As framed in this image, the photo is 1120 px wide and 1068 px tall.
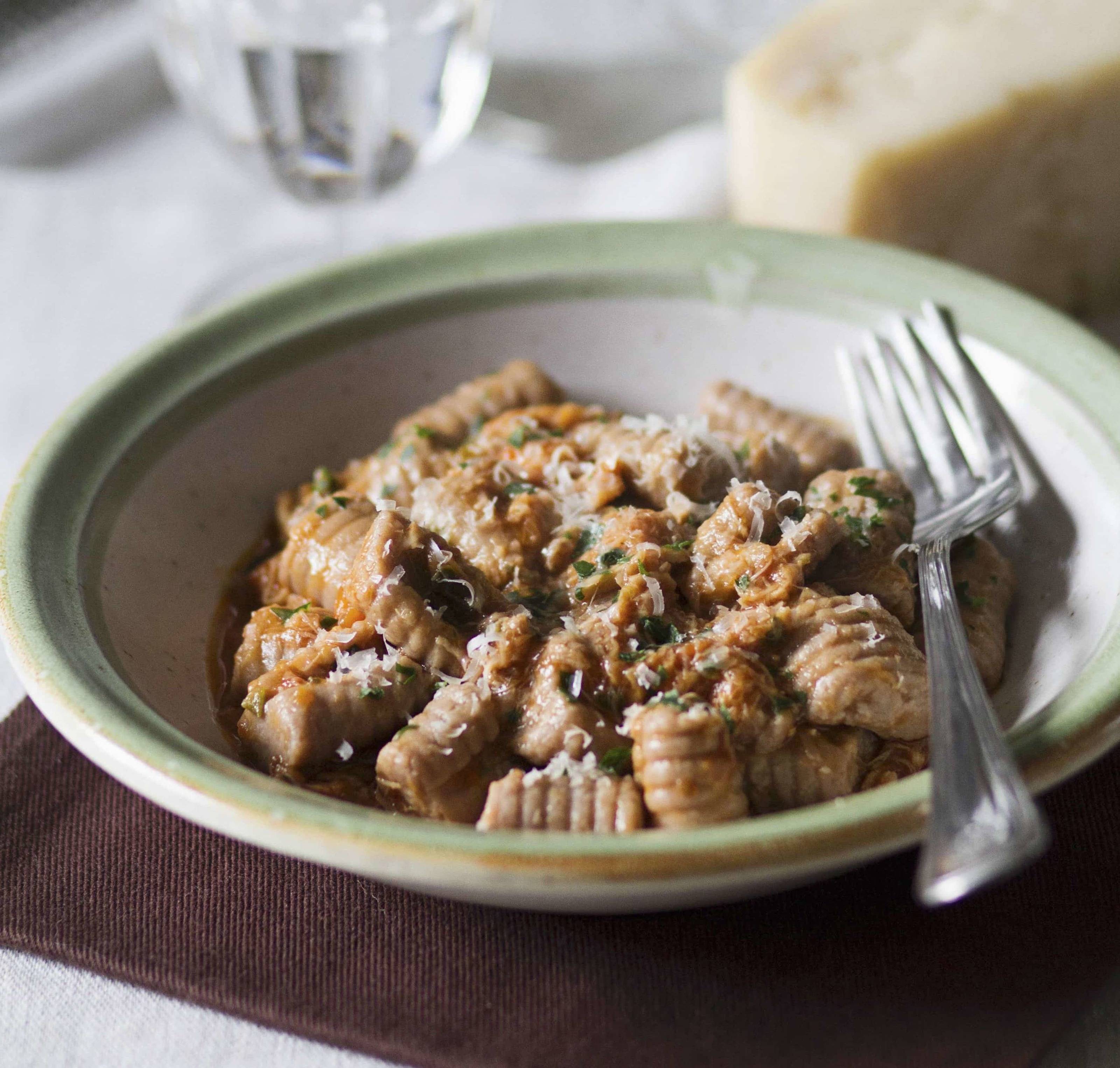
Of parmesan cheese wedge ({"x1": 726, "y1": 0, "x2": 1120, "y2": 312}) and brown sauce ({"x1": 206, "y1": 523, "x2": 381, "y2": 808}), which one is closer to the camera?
brown sauce ({"x1": 206, "y1": 523, "x2": 381, "y2": 808})

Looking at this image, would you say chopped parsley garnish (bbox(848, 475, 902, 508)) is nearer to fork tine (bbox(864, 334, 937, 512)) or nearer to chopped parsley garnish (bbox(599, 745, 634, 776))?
fork tine (bbox(864, 334, 937, 512))

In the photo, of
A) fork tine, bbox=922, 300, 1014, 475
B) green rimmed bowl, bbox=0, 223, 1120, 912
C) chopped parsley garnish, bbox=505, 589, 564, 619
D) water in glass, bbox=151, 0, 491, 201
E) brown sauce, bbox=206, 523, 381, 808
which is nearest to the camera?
green rimmed bowl, bbox=0, 223, 1120, 912

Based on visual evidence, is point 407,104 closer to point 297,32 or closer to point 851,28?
point 297,32

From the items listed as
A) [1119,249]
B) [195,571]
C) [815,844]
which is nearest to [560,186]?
[1119,249]

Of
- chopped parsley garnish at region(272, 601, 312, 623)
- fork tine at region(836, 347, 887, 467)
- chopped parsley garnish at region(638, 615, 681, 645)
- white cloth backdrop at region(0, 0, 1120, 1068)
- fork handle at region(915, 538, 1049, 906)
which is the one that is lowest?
white cloth backdrop at region(0, 0, 1120, 1068)

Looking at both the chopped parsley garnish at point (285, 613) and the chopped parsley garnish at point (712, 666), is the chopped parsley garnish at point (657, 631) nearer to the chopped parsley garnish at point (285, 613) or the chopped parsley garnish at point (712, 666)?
the chopped parsley garnish at point (712, 666)

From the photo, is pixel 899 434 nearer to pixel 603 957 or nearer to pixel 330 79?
pixel 603 957

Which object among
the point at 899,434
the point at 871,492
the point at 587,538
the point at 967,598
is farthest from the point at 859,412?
the point at 587,538

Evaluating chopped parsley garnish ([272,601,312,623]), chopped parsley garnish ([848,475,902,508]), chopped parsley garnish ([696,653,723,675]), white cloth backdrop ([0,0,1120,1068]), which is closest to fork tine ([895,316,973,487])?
chopped parsley garnish ([848,475,902,508])
